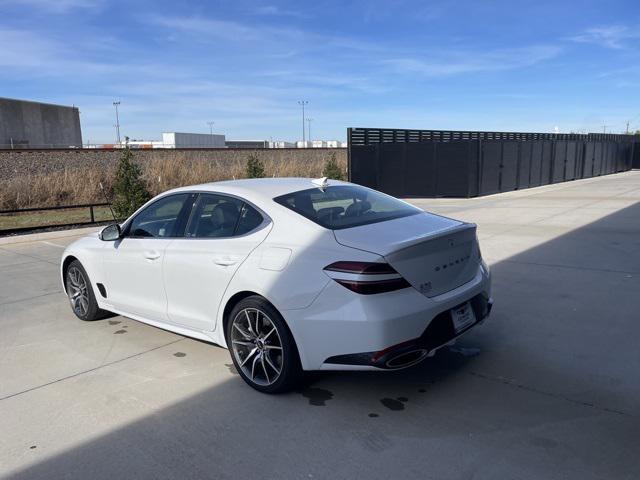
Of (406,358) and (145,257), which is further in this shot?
(145,257)

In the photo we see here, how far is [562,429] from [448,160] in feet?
55.1

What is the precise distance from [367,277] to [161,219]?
2352mm

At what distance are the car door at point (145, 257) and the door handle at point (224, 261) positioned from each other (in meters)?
0.64

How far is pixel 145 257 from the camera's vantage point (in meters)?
4.66

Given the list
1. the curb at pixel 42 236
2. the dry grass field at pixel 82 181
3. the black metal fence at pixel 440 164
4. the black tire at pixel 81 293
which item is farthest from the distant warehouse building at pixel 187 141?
the black tire at pixel 81 293

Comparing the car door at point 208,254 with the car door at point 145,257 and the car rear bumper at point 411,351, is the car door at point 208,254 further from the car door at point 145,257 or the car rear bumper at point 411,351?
the car rear bumper at point 411,351

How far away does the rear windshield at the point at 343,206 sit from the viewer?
3.94 metres

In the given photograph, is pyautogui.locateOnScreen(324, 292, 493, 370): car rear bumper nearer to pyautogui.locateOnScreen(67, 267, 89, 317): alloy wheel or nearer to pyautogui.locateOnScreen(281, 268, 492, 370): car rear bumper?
pyautogui.locateOnScreen(281, 268, 492, 370): car rear bumper

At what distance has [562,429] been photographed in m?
3.24

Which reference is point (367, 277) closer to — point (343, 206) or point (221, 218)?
point (343, 206)

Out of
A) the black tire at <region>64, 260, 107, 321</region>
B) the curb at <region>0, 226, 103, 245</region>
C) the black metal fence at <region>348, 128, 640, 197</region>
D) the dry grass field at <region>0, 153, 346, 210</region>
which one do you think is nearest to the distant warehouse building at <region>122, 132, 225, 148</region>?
the dry grass field at <region>0, 153, 346, 210</region>

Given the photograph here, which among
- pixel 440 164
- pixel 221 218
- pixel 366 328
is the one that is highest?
pixel 221 218

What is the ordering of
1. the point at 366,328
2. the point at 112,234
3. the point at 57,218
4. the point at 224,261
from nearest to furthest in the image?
the point at 366,328, the point at 224,261, the point at 112,234, the point at 57,218

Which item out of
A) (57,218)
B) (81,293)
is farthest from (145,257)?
(57,218)
